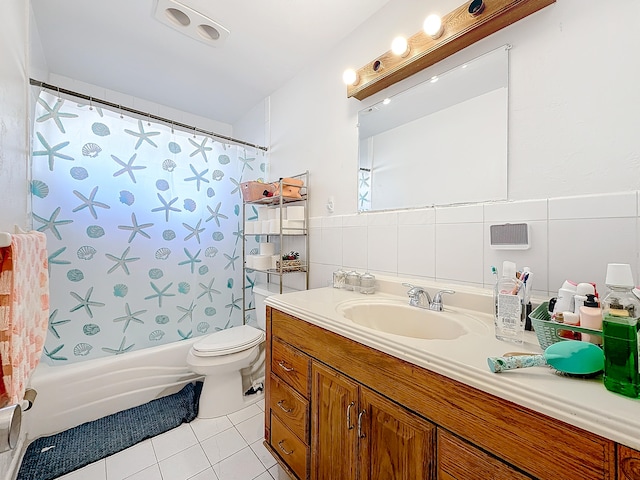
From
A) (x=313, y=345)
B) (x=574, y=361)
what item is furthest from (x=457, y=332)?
(x=313, y=345)

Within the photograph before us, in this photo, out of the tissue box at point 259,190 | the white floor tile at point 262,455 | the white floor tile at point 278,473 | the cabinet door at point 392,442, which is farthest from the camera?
the tissue box at point 259,190

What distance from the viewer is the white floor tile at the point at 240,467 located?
1.20 meters

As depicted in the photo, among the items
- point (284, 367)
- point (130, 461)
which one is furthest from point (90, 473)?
point (284, 367)

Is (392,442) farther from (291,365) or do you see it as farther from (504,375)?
(291,365)

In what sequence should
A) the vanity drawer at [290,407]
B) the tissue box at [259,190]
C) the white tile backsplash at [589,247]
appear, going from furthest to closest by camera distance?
1. the tissue box at [259,190]
2. the vanity drawer at [290,407]
3. the white tile backsplash at [589,247]

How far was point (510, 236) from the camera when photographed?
3.02ft

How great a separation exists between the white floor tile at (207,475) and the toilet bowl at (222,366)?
15.3 inches

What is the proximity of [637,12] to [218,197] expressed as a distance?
2.12 m

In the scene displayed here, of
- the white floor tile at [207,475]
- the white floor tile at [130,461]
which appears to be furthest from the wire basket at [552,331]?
the white floor tile at [130,461]

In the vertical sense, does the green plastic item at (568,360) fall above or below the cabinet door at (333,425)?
above

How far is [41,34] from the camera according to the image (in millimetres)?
1552

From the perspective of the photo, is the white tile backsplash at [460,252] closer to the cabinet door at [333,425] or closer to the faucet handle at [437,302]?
the faucet handle at [437,302]

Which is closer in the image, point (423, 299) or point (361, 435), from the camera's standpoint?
point (361, 435)

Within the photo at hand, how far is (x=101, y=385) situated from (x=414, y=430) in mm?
1764
